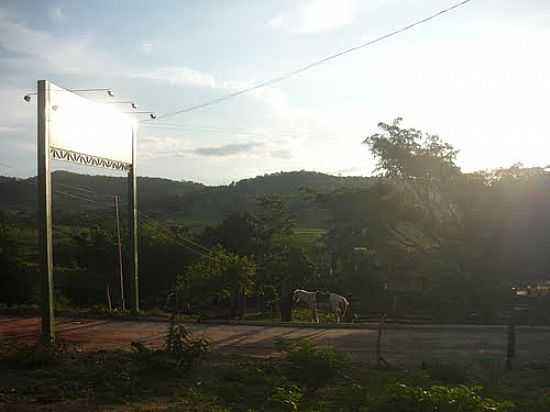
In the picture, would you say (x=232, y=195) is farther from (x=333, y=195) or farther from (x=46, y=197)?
(x=46, y=197)

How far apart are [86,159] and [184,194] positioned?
2372 inches

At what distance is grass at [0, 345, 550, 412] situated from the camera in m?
7.86

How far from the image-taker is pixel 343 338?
1464 centimetres

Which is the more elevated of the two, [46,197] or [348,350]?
[46,197]

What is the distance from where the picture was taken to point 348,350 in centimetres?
Answer: 1302

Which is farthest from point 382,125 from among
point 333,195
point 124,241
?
point 124,241

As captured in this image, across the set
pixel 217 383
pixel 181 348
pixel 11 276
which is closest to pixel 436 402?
pixel 217 383

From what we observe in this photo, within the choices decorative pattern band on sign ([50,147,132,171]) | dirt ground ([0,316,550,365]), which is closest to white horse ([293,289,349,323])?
dirt ground ([0,316,550,365])

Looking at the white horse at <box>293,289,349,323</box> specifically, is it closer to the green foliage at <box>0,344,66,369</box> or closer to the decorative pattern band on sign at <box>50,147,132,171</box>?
the decorative pattern band on sign at <box>50,147,132,171</box>

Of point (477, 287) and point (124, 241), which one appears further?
point (124, 241)

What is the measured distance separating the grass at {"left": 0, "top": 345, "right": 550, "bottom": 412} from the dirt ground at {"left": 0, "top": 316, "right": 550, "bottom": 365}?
134cm

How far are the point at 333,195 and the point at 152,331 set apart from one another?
14.4 meters

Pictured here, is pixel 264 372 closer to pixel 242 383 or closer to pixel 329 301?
pixel 242 383

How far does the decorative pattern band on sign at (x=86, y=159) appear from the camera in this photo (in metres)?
13.3
